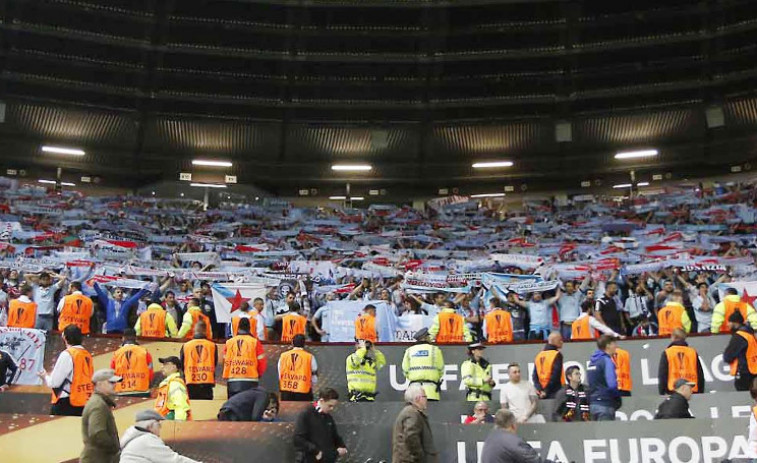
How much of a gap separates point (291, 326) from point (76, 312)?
425 cm

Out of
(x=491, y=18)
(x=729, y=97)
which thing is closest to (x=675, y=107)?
(x=729, y=97)

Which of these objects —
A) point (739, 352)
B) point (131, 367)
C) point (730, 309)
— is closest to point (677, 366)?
point (739, 352)

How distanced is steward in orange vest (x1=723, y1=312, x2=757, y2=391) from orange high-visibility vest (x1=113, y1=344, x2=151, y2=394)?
968cm

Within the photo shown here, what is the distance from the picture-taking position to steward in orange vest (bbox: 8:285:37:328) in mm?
16703

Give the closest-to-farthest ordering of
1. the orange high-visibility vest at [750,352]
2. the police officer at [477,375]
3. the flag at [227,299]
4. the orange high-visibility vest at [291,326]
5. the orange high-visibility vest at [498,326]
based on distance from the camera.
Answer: the orange high-visibility vest at [750,352] < the police officer at [477,375] < the orange high-visibility vest at [498,326] < the orange high-visibility vest at [291,326] < the flag at [227,299]

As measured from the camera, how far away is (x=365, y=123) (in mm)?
36344

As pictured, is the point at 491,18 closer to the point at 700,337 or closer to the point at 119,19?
the point at 119,19

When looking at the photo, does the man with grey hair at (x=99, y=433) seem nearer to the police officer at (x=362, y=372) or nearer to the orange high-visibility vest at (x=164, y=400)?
the orange high-visibility vest at (x=164, y=400)

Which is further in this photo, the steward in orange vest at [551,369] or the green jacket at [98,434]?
the steward in orange vest at [551,369]

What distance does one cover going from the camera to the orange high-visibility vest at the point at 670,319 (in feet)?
55.0

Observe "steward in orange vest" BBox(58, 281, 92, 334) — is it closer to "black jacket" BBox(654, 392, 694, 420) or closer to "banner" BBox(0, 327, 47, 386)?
"banner" BBox(0, 327, 47, 386)

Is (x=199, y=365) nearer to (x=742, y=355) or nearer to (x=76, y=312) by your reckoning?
(x=76, y=312)

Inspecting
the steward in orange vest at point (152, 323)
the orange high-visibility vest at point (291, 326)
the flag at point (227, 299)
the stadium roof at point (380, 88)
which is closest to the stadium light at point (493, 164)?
the stadium roof at point (380, 88)

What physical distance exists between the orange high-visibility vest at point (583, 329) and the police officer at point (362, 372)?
184 inches
